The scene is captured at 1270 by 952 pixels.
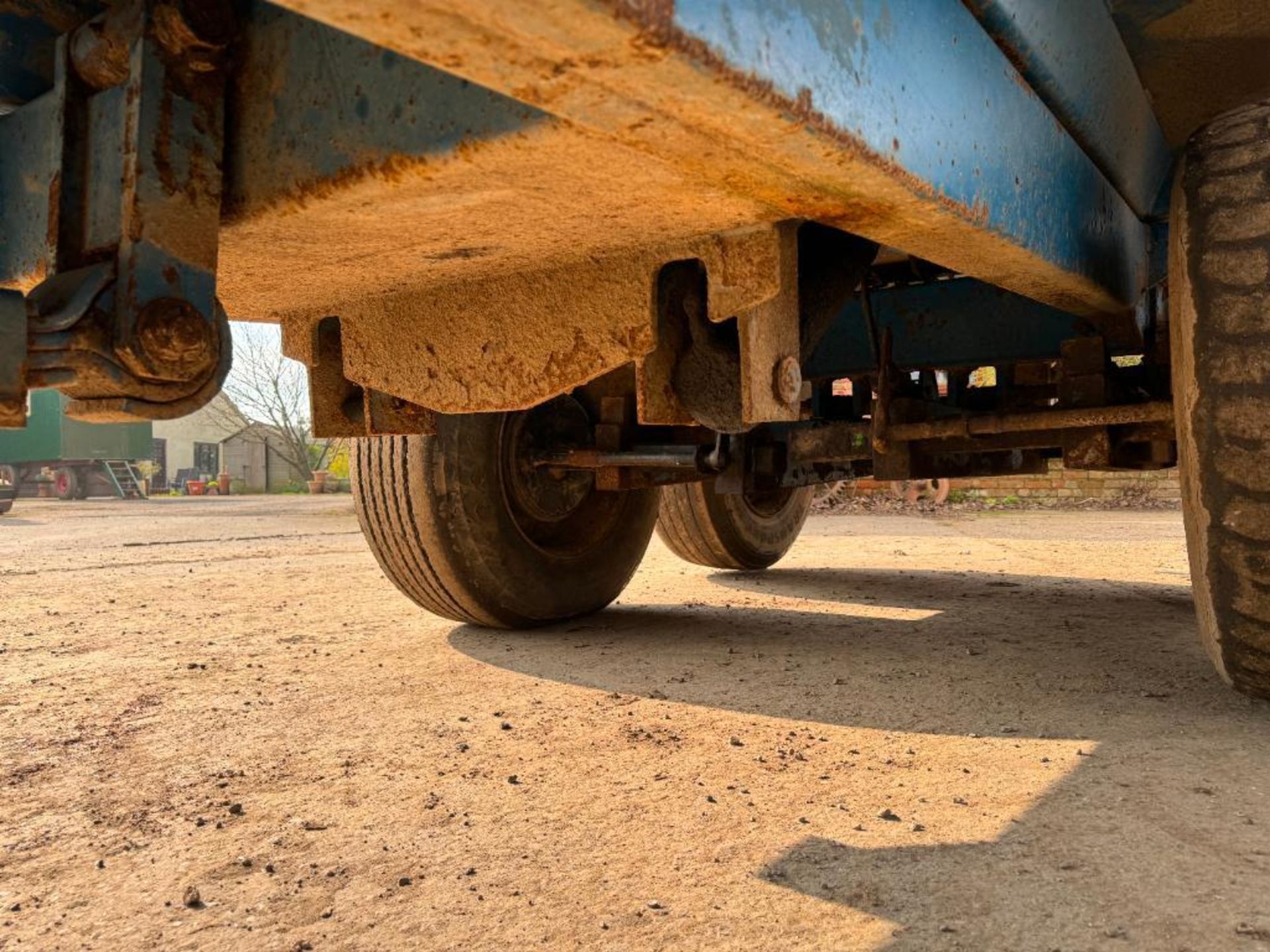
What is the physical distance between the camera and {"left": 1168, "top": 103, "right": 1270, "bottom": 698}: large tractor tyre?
1509 mm

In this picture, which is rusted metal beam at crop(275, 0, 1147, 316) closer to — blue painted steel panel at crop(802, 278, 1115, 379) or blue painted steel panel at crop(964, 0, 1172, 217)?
blue painted steel panel at crop(964, 0, 1172, 217)

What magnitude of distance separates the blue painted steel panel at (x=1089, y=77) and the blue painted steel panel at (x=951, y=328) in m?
0.58

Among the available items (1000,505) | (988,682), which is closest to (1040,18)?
(988,682)

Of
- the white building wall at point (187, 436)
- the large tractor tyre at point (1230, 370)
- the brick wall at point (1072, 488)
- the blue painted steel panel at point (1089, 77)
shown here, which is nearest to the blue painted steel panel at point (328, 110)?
the blue painted steel panel at point (1089, 77)

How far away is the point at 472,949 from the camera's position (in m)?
0.95

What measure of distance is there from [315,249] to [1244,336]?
4.94ft

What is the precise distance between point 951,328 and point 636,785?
6.28ft

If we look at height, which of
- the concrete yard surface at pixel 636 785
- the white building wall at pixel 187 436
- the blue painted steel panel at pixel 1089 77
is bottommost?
the concrete yard surface at pixel 636 785

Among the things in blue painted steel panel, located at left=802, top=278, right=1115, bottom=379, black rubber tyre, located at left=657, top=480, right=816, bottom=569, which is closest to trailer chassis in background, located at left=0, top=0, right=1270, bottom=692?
blue painted steel panel, located at left=802, top=278, right=1115, bottom=379

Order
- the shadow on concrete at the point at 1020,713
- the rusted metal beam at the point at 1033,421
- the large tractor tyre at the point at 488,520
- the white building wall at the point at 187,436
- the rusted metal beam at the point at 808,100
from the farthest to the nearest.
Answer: the white building wall at the point at 187,436
the large tractor tyre at the point at 488,520
the rusted metal beam at the point at 1033,421
the shadow on concrete at the point at 1020,713
the rusted metal beam at the point at 808,100

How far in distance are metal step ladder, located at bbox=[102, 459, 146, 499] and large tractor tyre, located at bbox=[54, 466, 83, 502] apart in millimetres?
626

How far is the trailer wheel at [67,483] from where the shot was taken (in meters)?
20.8

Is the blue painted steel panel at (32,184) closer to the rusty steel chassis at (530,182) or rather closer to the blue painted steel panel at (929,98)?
the rusty steel chassis at (530,182)

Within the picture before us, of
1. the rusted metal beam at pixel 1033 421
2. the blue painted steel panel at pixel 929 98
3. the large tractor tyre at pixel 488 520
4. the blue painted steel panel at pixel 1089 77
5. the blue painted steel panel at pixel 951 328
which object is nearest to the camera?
the blue painted steel panel at pixel 929 98
